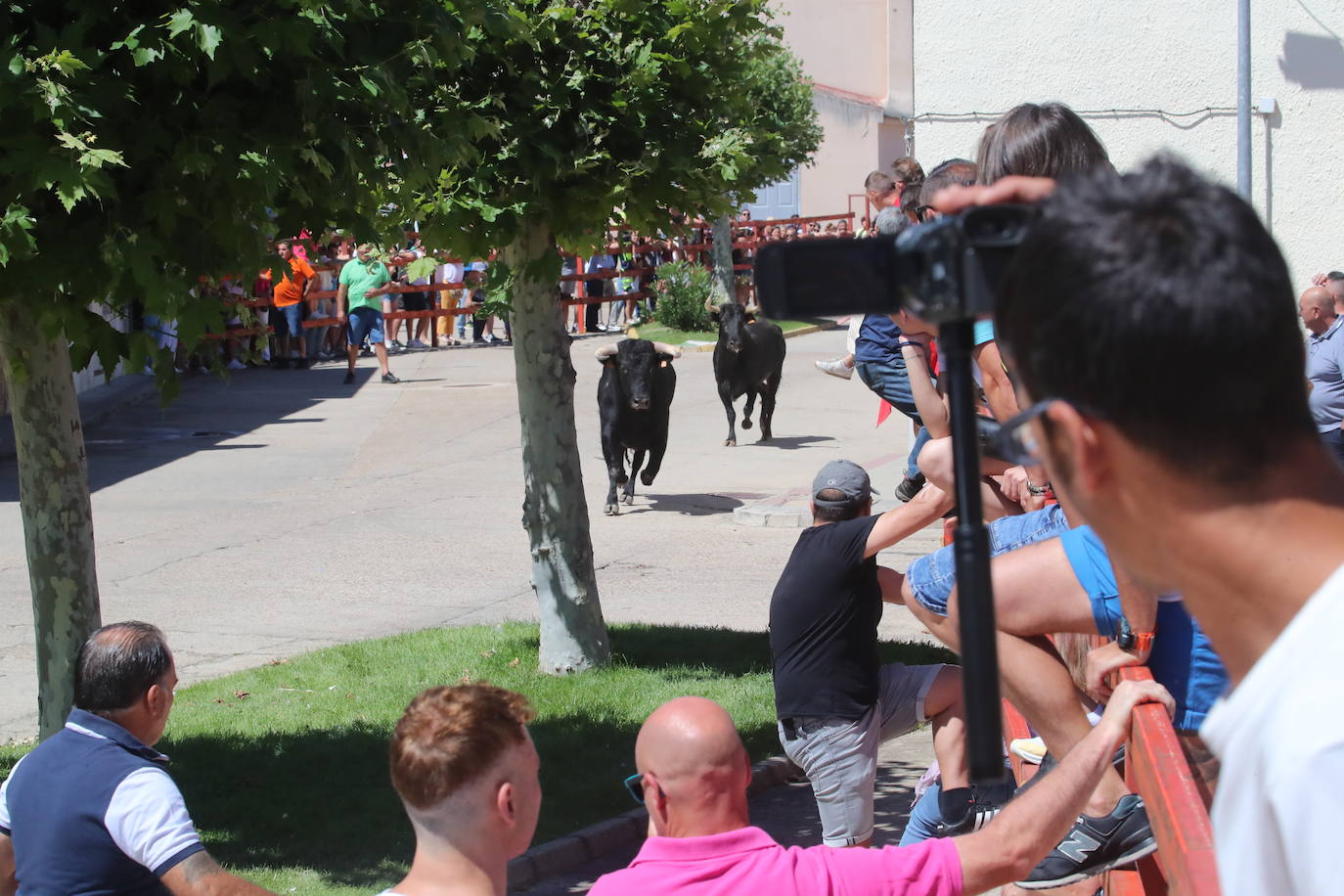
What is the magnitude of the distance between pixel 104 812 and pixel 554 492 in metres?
4.97

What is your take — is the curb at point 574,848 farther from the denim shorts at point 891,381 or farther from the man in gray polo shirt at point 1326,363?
the man in gray polo shirt at point 1326,363

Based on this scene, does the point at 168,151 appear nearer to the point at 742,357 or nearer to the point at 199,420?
the point at 742,357

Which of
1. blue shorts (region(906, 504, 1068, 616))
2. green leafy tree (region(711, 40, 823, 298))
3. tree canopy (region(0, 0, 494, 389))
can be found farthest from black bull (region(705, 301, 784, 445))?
blue shorts (region(906, 504, 1068, 616))

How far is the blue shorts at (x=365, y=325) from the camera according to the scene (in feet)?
76.5

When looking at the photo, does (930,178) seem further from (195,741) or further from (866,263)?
(195,741)

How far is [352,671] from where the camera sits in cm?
865

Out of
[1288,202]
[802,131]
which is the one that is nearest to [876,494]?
[1288,202]

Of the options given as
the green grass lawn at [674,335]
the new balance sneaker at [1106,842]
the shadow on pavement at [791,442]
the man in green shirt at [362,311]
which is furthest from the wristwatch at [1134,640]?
the green grass lawn at [674,335]

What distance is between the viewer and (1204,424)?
1255 mm

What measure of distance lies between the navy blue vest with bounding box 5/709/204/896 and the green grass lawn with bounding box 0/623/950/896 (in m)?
1.91

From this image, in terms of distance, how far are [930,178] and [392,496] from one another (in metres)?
11.0

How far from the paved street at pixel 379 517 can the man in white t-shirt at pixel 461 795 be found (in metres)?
5.26

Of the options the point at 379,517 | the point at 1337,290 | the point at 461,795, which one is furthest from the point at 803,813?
the point at 379,517

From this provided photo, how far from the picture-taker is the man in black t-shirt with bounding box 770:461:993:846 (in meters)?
5.45
